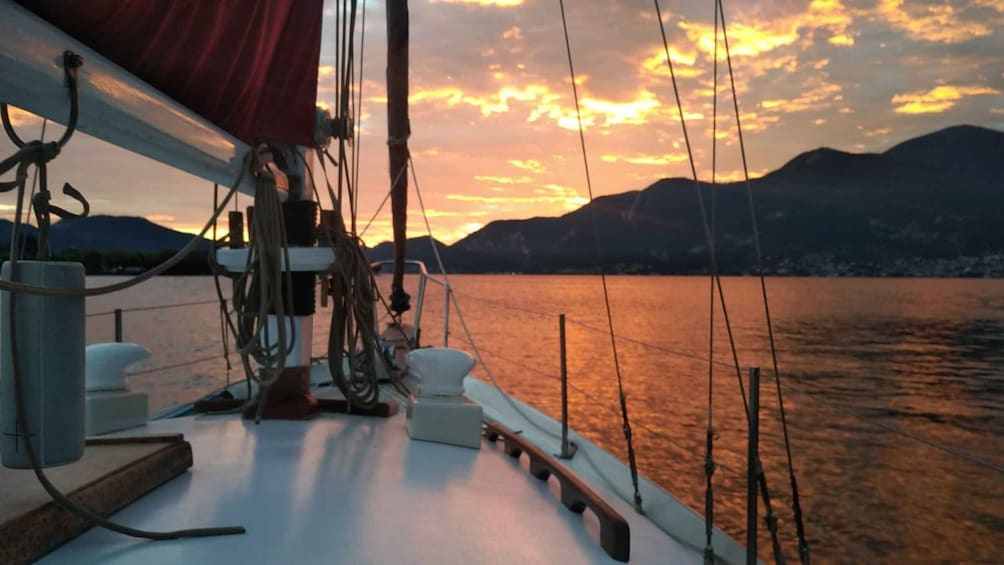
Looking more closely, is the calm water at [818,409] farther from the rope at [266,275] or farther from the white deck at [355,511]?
the rope at [266,275]

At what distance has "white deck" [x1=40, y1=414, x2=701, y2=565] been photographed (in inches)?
69.7

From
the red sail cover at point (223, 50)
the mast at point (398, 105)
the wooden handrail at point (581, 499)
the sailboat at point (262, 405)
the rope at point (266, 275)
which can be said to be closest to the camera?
the sailboat at point (262, 405)

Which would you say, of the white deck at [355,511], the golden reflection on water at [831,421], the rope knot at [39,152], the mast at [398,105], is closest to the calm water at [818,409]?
the golden reflection on water at [831,421]

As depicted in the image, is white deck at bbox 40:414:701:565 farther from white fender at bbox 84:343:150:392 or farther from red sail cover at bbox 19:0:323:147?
red sail cover at bbox 19:0:323:147

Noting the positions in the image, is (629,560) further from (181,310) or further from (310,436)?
(181,310)

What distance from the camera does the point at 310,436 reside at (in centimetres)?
301

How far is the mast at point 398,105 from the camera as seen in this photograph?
5266 millimetres

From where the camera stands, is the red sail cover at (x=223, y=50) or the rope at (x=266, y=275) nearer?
the red sail cover at (x=223, y=50)

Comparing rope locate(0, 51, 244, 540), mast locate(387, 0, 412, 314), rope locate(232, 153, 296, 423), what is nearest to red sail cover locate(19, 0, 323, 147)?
rope locate(0, 51, 244, 540)

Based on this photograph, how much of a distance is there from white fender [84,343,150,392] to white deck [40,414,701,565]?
0.40 m

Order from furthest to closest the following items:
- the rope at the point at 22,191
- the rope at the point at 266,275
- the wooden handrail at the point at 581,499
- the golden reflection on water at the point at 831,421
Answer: the golden reflection on water at the point at 831,421 → the rope at the point at 266,275 → the wooden handrail at the point at 581,499 → the rope at the point at 22,191

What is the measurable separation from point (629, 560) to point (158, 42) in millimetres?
1945

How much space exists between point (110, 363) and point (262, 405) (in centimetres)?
65

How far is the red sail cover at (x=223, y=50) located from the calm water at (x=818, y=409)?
58.5 inches
